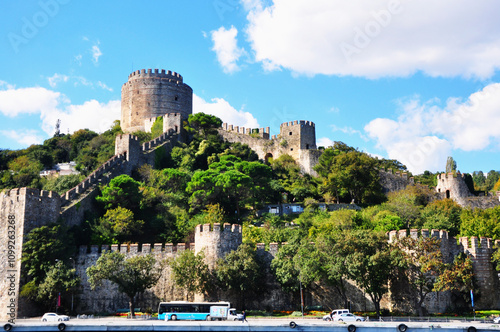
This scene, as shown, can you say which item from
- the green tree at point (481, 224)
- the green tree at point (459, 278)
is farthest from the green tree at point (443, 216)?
the green tree at point (459, 278)

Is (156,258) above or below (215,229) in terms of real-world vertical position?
below

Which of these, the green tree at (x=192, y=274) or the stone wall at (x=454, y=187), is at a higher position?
the stone wall at (x=454, y=187)

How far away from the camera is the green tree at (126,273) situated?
1447 inches

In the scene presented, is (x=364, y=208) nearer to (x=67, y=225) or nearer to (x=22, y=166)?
(x=67, y=225)

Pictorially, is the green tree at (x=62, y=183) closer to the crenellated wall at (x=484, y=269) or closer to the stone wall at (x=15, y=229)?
the stone wall at (x=15, y=229)

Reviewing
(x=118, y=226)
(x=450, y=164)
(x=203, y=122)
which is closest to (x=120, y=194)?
(x=118, y=226)

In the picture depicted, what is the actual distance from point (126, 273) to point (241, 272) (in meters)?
7.92

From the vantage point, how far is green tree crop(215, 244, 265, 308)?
3612 cm

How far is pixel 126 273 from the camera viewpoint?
37.1m

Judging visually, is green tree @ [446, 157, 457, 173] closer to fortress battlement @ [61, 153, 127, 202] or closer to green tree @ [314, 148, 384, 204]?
green tree @ [314, 148, 384, 204]

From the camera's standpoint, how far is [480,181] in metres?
107

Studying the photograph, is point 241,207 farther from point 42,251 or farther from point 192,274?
point 42,251

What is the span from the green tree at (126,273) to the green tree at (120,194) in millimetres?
9981

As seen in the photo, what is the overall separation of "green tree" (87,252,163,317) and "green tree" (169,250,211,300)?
2.06 metres
